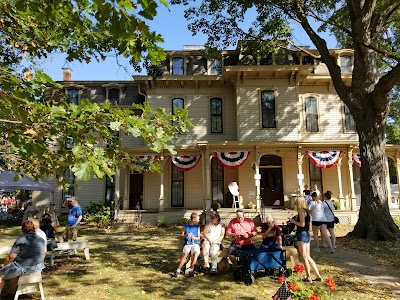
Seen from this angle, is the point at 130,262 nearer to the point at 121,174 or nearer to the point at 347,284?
the point at 347,284

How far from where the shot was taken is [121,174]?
69.2 ft

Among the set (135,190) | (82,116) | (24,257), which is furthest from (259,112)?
(82,116)

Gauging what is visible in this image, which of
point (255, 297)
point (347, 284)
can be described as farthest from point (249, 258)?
point (347, 284)

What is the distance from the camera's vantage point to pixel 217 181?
66.4ft

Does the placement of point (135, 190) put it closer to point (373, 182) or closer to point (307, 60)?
point (307, 60)

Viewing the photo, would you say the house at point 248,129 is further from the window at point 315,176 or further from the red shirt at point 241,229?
the red shirt at point 241,229

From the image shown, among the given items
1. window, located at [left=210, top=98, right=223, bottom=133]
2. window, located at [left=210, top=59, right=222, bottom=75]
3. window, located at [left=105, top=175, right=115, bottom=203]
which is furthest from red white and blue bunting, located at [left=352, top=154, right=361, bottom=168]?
window, located at [left=105, top=175, right=115, bottom=203]

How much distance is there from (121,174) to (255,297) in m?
16.2

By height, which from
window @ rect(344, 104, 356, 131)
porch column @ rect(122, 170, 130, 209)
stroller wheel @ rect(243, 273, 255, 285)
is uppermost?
window @ rect(344, 104, 356, 131)

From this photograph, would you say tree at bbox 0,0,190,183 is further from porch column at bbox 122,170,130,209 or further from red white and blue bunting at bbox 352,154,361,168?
red white and blue bunting at bbox 352,154,361,168

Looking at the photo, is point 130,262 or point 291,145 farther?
point 291,145

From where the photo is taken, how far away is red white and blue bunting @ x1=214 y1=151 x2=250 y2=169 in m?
17.9

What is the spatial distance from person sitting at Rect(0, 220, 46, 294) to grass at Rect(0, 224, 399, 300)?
27.8 inches

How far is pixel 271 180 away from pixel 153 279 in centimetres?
1368
